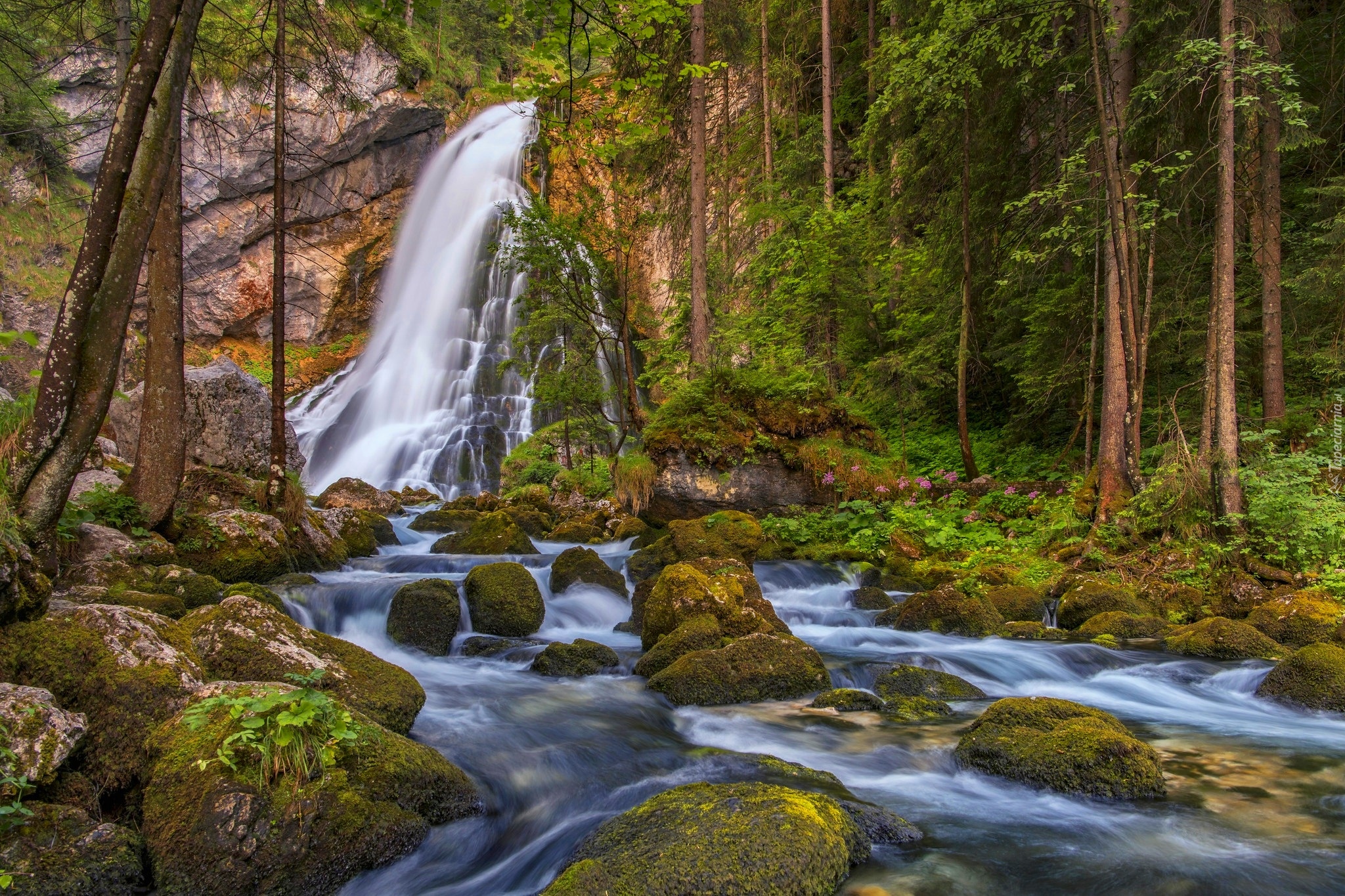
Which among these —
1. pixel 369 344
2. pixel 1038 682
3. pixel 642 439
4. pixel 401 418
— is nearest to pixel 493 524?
pixel 642 439

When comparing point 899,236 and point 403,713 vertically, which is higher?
point 899,236

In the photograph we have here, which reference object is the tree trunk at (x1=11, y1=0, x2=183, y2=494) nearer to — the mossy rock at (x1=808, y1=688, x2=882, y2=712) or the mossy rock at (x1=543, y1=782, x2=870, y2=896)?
the mossy rock at (x1=543, y1=782, x2=870, y2=896)

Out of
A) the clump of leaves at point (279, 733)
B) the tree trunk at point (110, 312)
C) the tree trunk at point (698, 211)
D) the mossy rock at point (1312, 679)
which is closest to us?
the clump of leaves at point (279, 733)

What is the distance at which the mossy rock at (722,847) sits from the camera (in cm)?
290

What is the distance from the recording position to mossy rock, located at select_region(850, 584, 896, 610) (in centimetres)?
955

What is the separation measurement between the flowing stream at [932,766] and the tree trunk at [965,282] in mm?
6257

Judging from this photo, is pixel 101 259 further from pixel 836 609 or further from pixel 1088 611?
pixel 1088 611

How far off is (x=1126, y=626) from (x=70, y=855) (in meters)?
9.03

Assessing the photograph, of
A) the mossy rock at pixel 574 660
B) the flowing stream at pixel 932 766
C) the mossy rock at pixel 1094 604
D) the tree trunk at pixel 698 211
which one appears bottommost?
the flowing stream at pixel 932 766

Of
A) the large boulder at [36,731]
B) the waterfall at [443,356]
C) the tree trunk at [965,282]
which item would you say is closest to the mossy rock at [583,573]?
the large boulder at [36,731]

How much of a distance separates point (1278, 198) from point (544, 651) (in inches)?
449

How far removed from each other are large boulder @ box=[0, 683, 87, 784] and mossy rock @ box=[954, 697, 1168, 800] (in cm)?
492

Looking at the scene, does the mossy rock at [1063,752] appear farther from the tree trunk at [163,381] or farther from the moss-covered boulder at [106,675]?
the tree trunk at [163,381]

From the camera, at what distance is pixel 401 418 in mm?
26203
